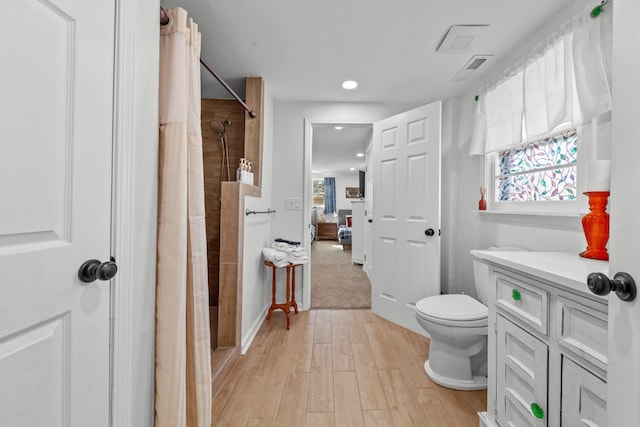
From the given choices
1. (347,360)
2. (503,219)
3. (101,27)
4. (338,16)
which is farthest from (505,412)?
(338,16)

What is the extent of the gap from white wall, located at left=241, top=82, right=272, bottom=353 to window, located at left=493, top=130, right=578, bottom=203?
6.51 ft

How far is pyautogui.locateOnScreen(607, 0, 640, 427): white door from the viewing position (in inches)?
21.2

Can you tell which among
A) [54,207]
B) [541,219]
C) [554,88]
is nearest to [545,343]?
[541,219]

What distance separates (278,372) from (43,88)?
1.79 m

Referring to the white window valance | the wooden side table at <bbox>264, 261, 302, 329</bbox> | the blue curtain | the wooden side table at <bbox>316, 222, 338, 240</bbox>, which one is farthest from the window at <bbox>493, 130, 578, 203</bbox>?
the blue curtain

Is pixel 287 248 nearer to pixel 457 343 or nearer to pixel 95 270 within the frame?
pixel 457 343

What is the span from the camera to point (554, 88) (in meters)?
1.52

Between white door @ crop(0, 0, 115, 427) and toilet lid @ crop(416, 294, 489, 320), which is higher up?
white door @ crop(0, 0, 115, 427)

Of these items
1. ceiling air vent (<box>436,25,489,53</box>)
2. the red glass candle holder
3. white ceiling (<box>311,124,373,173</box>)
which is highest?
white ceiling (<box>311,124,373,173</box>)

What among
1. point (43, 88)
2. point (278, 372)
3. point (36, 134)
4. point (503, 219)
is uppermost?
point (43, 88)

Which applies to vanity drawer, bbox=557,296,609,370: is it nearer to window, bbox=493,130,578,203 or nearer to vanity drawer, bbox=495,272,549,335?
vanity drawer, bbox=495,272,549,335

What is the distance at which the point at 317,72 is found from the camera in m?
2.26

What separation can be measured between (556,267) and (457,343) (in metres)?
0.91

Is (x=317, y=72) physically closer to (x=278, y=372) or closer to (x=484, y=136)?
(x=484, y=136)
